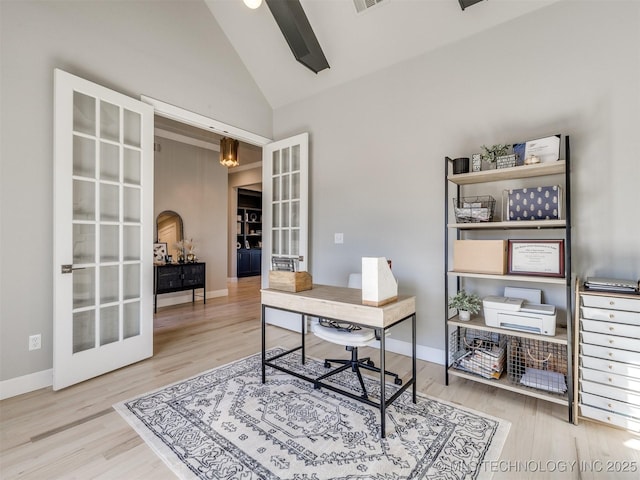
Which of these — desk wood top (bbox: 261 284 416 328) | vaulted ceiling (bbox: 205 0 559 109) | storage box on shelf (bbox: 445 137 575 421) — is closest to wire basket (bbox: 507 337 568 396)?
storage box on shelf (bbox: 445 137 575 421)

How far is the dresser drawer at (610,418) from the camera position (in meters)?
1.76

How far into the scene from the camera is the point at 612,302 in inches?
71.7

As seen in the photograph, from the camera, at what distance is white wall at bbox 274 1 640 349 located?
6.97 feet

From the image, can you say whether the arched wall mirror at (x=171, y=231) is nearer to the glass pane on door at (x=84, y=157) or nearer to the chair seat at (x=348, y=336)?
the glass pane on door at (x=84, y=157)

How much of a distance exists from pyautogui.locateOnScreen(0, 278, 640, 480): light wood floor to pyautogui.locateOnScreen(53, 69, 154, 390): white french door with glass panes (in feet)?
0.82

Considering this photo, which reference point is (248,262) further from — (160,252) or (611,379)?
(611,379)

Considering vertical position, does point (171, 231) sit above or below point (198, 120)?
below

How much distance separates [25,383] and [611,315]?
4.00 m

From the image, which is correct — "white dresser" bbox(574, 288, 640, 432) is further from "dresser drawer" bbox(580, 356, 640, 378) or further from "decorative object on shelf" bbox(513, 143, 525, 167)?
"decorative object on shelf" bbox(513, 143, 525, 167)

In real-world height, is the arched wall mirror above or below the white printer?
above

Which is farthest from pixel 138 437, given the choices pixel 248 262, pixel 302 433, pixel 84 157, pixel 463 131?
pixel 248 262

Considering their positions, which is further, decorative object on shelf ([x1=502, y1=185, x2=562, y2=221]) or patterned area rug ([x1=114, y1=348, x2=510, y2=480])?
decorative object on shelf ([x1=502, y1=185, x2=562, y2=221])

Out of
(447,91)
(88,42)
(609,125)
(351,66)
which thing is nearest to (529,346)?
(609,125)

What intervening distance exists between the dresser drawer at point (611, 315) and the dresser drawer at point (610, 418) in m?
0.55
